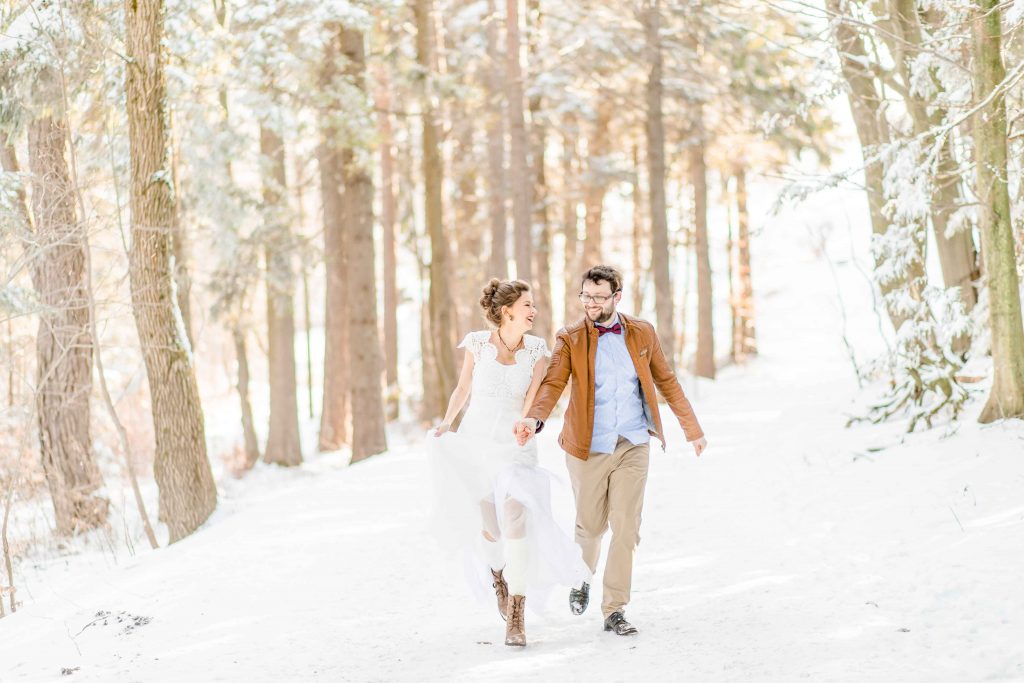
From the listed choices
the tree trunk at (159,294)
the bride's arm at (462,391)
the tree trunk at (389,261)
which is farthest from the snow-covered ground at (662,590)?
the tree trunk at (389,261)

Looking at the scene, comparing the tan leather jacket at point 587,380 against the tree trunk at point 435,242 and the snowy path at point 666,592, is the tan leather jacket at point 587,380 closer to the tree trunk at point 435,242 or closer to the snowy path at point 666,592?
the snowy path at point 666,592

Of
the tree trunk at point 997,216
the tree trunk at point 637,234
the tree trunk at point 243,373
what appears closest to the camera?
the tree trunk at point 997,216

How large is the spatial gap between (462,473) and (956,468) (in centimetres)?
418

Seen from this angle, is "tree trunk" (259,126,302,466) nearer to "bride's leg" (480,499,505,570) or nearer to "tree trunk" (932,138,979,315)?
"tree trunk" (932,138,979,315)

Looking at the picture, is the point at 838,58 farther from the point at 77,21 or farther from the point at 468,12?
the point at 468,12

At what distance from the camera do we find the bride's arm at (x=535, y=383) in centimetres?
591

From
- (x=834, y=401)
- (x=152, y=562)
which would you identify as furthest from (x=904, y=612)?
(x=834, y=401)

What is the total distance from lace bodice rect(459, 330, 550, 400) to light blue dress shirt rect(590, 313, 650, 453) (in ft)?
1.50

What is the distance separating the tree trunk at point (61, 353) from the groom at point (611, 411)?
627 centimetres

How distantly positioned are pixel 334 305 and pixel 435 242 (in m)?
3.78

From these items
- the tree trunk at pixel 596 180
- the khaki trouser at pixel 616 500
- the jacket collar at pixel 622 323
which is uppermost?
the tree trunk at pixel 596 180

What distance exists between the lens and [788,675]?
4711mm

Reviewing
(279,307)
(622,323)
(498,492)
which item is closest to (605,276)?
(622,323)

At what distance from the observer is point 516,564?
5.69 metres
